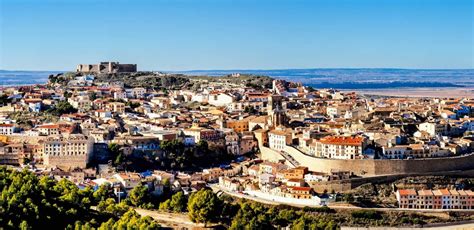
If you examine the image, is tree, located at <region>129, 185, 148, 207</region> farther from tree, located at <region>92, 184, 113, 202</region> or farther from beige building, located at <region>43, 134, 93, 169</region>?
beige building, located at <region>43, 134, 93, 169</region>

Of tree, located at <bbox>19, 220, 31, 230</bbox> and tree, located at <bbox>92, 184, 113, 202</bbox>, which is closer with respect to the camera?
tree, located at <bbox>19, 220, 31, 230</bbox>

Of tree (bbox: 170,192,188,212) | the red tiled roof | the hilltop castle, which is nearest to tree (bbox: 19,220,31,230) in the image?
tree (bbox: 170,192,188,212)

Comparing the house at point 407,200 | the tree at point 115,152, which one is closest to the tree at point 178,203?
the tree at point 115,152

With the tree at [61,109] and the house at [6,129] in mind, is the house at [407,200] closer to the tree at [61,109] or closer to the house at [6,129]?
the house at [6,129]

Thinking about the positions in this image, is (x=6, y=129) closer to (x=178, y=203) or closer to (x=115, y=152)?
(x=115, y=152)

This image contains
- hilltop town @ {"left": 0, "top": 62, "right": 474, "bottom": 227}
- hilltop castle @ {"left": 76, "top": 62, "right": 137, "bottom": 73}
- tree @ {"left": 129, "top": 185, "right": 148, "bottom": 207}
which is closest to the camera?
tree @ {"left": 129, "top": 185, "right": 148, "bottom": 207}

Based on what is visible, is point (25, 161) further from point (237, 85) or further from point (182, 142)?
point (237, 85)
